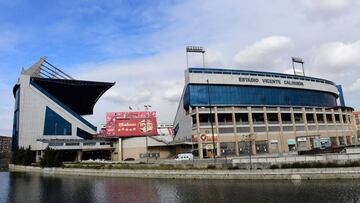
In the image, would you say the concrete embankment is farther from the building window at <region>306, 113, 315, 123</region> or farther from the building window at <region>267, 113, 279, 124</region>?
the building window at <region>306, 113, 315, 123</region>

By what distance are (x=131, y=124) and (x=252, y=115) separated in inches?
1363

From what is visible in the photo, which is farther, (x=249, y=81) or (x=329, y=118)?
(x=329, y=118)

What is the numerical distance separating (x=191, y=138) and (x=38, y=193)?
47140 millimetres

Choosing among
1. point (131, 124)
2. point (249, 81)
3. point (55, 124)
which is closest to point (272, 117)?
point (249, 81)

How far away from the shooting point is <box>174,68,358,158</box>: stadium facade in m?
81.9

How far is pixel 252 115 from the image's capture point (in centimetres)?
9038

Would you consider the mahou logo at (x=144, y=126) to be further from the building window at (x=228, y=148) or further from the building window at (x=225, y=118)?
the building window at (x=228, y=148)

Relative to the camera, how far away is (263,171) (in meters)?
39.6

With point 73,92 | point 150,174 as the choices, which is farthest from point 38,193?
point 73,92

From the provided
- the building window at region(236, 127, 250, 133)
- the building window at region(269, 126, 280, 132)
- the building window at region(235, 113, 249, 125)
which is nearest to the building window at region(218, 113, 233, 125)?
the building window at region(235, 113, 249, 125)

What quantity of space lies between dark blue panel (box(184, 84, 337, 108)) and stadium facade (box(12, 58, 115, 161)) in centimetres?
3395

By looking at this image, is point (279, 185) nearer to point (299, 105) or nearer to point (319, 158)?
point (319, 158)

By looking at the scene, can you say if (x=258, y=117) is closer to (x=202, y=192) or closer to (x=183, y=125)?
(x=183, y=125)

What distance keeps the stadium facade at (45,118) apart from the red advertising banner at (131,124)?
12189mm
